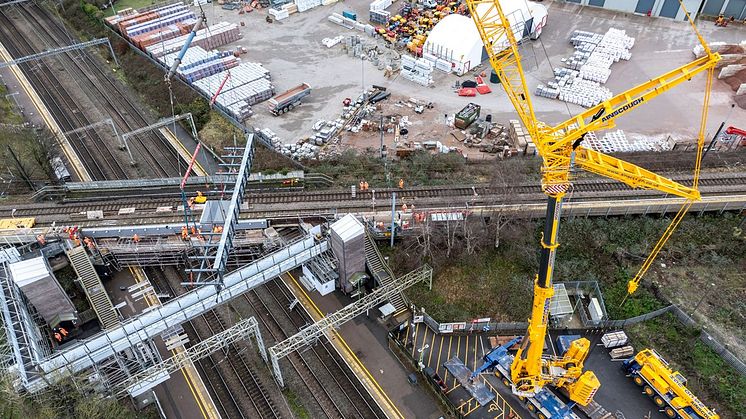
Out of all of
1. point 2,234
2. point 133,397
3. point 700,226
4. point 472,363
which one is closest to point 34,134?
point 2,234

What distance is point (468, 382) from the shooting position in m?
41.6

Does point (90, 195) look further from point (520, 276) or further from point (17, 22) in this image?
point (17, 22)

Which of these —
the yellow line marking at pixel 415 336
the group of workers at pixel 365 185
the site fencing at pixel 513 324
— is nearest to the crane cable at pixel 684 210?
the site fencing at pixel 513 324

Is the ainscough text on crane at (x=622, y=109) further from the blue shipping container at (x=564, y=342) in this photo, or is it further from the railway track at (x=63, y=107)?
the railway track at (x=63, y=107)

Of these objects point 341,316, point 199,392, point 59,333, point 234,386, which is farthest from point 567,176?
point 59,333

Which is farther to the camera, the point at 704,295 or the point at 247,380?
the point at 704,295

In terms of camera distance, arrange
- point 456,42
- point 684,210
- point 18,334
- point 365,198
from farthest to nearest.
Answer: point 456,42 → point 365,198 → point 684,210 → point 18,334

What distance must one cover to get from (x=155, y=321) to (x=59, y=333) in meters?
13.2

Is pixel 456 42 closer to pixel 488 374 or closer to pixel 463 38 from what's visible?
pixel 463 38

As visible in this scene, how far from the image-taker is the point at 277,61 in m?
86.8

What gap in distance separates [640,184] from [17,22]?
123 metres

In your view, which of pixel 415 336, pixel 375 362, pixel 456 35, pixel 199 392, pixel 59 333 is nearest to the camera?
pixel 199 392

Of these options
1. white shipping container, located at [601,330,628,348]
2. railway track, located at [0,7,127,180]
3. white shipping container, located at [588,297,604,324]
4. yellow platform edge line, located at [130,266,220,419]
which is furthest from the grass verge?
railway track, located at [0,7,127,180]

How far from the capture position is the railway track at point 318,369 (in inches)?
1597
